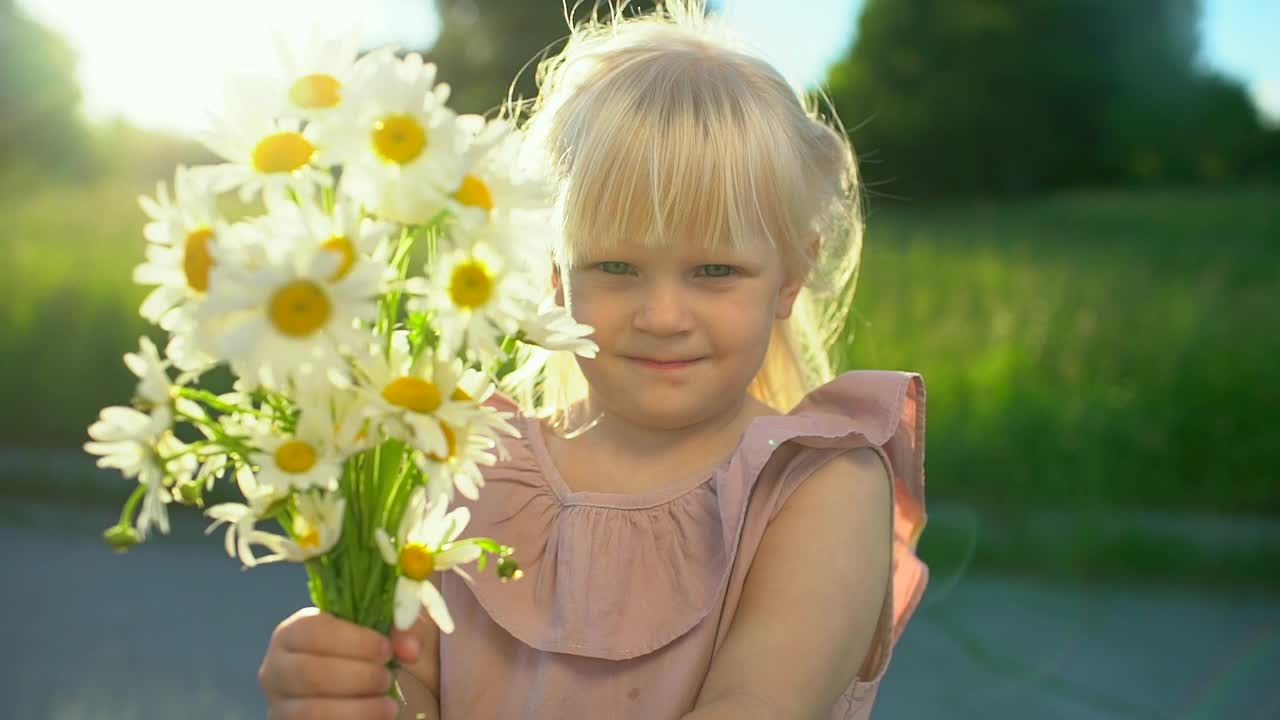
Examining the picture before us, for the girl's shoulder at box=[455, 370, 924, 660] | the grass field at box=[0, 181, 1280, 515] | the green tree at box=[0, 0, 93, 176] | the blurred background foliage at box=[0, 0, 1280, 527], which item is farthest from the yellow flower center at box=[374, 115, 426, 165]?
the green tree at box=[0, 0, 93, 176]

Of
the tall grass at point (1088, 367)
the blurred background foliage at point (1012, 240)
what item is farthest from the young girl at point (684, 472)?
the tall grass at point (1088, 367)

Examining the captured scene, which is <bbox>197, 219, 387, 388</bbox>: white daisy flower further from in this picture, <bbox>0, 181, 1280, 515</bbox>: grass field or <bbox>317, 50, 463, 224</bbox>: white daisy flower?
<bbox>0, 181, 1280, 515</bbox>: grass field

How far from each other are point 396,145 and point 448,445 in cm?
21

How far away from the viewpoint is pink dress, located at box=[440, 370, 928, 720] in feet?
5.56

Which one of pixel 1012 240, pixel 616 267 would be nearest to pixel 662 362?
pixel 616 267

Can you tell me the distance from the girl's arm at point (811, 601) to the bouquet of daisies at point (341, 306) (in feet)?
1.92

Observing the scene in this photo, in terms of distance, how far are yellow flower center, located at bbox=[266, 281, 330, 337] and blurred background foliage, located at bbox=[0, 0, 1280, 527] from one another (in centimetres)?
124

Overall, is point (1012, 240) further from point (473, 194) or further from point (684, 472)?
point (473, 194)

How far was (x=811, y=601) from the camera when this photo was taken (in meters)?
1.61

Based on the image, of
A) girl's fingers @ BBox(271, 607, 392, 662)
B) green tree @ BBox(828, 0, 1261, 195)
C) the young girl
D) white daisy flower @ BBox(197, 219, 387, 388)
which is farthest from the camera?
green tree @ BBox(828, 0, 1261, 195)

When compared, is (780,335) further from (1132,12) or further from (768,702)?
(1132,12)

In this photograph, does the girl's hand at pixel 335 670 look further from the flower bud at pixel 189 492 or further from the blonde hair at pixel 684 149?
the blonde hair at pixel 684 149

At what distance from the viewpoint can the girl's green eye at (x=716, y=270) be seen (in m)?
1.70

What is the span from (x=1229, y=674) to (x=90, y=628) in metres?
3.29
